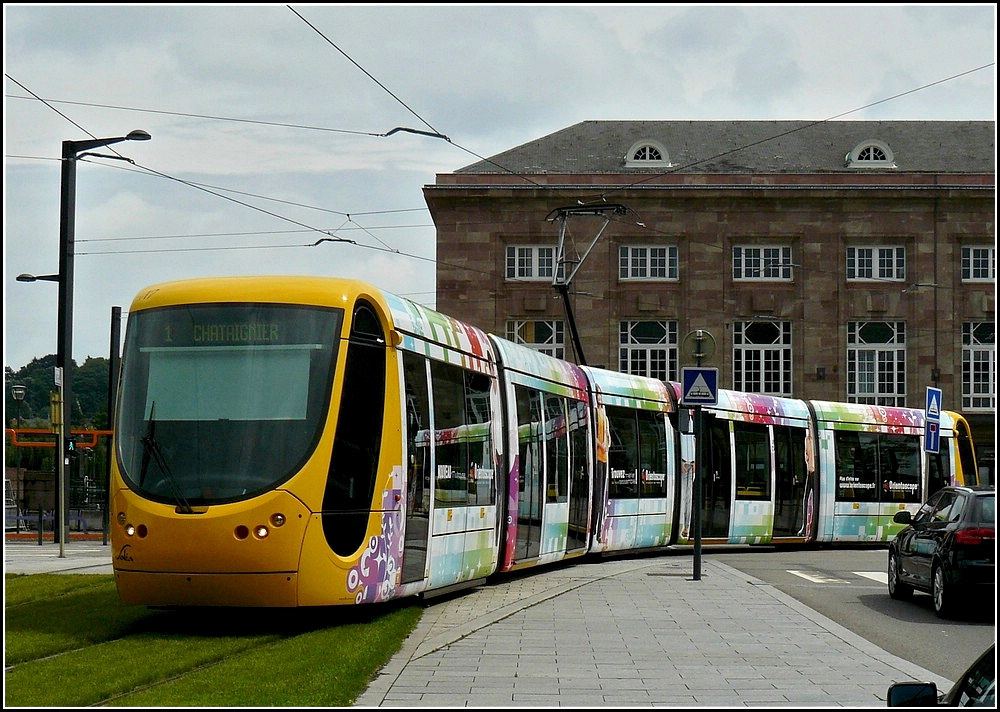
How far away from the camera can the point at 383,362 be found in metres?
13.4

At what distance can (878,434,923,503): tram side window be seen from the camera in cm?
3000

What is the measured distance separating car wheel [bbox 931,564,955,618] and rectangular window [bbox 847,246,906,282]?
44.7 metres

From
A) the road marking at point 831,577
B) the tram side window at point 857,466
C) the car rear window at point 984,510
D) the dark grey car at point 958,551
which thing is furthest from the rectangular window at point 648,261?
the car rear window at point 984,510

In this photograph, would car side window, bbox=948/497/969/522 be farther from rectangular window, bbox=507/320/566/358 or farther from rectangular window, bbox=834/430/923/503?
rectangular window, bbox=507/320/566/358

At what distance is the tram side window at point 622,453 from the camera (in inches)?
907

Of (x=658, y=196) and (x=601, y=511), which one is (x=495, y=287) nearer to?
(x=658, y=196)

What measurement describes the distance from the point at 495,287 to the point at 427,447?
4428 cm

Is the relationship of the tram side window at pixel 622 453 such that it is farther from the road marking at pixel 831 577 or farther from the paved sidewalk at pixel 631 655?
the paved sidewalk at pixel 631 655

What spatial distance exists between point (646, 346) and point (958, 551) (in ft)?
143

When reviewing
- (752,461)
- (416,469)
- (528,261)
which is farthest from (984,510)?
(528,261)

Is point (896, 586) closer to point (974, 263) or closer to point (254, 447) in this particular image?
point (254, 447)

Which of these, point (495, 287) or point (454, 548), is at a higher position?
point (495, 287)

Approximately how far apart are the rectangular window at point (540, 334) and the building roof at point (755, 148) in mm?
6295

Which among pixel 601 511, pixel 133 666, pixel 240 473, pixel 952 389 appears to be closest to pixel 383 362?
pixel 240 473
